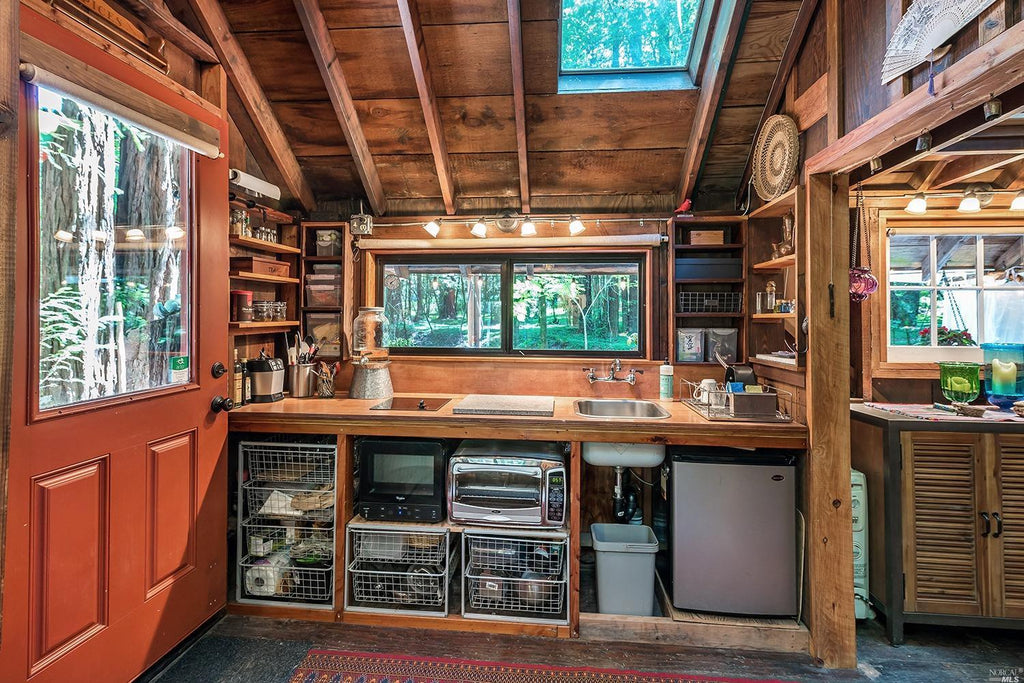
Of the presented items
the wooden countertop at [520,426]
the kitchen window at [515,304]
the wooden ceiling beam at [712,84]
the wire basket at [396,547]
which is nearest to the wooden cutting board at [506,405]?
the wooden countertop at [520,426]

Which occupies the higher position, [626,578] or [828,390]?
[828,390]

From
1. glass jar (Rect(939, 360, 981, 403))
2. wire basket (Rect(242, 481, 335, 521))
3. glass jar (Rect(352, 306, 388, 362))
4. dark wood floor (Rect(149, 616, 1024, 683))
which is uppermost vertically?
glass jar (Rect(352, 306, 388, 362))


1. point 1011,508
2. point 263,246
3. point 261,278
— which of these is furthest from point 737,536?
point 263,246

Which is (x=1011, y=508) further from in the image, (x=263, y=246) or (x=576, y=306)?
(x=263, y=246)

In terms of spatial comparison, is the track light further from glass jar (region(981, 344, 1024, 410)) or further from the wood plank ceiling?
glass jar (region(981, 344, 1024, 410))

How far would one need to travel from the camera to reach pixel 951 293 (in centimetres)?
274

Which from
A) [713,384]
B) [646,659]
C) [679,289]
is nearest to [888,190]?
[679,289]

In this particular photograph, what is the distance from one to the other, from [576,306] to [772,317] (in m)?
1.16

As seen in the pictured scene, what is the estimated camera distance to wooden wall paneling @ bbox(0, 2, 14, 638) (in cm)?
69

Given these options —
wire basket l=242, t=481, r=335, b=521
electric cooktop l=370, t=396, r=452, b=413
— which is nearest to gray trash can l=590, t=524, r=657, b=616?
electric cooktop l=370, t=396, r=452, b=413

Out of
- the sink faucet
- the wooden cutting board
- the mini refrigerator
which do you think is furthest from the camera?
the sink faucet

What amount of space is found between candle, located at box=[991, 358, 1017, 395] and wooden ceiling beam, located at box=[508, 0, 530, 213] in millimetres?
2588

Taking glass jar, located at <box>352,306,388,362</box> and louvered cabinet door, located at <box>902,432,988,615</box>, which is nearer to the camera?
louvered cabinet door, located at <box>902,432,988,615</box>

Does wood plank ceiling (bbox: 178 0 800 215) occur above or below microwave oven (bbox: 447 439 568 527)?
above
